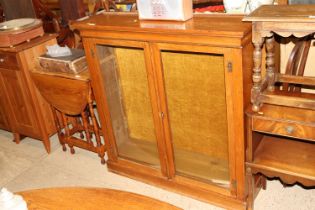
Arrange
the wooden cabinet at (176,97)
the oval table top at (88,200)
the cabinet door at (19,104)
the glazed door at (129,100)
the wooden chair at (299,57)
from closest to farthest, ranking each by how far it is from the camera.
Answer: the oval table top at (88,200), the wooden cabinet at (176,97), the wooden chair at (299,57), the glazed door at (129,100), the cabinet door at (19,104)

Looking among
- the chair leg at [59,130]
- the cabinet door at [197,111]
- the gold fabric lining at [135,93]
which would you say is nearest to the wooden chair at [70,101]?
the chair leg at [59,130]

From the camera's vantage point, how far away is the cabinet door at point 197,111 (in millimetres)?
1982

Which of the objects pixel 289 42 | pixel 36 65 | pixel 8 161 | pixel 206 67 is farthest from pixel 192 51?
pixel 8 161

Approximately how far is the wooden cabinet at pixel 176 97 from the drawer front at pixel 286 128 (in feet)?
0.32

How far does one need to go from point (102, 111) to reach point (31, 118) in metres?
0.80

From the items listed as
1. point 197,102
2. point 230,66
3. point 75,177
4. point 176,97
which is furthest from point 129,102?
point 230,66

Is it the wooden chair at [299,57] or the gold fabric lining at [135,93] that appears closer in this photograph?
the wooden chair at [299,57]

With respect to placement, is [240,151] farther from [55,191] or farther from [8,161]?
[8,161]

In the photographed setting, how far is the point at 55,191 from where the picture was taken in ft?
5.32

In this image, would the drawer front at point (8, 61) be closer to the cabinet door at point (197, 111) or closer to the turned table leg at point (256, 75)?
the cabinet door at point (197, 111)

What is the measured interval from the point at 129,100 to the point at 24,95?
0.92 metres

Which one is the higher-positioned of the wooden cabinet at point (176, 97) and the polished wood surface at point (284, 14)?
the polished wood surface at point (284, 14)

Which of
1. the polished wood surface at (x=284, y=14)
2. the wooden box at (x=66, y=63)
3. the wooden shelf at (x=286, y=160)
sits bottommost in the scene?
the wooden shelf at (x=286, y=160)

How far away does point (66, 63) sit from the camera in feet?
8.25
